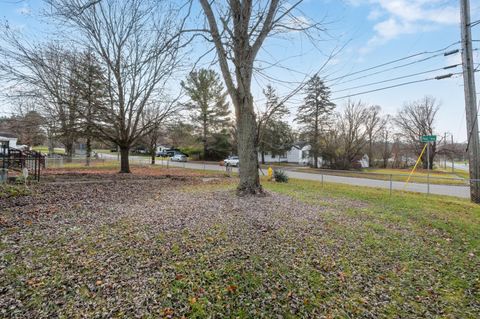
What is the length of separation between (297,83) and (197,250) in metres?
5.30

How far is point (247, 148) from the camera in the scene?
6.71m

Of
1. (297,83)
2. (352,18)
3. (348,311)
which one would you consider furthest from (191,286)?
(352,18)

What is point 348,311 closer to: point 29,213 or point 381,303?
point 381,303

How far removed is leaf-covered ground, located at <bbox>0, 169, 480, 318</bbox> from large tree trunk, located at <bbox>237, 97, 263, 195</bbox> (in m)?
1.69

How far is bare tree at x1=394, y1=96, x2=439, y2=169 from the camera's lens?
34.1 m

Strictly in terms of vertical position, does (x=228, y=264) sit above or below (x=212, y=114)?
below

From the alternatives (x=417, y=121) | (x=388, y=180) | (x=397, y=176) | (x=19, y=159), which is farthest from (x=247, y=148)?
(x=417, y=121)

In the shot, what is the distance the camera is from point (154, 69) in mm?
12711

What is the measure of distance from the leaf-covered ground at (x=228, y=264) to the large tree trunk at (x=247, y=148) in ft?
5.54

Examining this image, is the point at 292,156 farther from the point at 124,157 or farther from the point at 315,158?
the point at 124,157

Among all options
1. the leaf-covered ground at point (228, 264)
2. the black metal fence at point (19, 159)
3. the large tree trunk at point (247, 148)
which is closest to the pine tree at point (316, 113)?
the large tree trunk at point (247, 148)

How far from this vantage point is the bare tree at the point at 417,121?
34125 mm

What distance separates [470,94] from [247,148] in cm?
813

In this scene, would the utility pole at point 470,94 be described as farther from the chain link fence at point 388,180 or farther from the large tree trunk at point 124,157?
the large tree trunk at point 124,157
